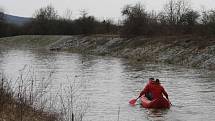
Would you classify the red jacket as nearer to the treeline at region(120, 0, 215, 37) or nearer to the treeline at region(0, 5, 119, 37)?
the treeline at region(120, 0, 215, 37)

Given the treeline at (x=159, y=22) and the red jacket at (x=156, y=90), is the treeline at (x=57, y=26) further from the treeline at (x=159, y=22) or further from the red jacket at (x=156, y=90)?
the red jacket at (x=156, y=90)

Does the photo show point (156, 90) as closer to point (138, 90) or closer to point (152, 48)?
point (138, 90)

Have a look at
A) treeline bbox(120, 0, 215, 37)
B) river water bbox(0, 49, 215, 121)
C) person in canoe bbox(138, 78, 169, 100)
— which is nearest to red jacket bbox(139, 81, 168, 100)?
person in canoe bbox(138, 78, 169, 100)

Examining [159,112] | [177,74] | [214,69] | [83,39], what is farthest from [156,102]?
[83,39]

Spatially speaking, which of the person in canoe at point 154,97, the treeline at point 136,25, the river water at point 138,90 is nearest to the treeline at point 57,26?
the treeline at point 136,25

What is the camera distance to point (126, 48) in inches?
2212

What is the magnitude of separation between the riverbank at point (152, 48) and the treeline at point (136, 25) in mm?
2812

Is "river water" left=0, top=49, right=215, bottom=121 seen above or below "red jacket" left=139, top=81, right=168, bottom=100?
below

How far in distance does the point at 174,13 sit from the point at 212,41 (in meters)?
30.3

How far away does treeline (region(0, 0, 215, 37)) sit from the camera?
2274 inches

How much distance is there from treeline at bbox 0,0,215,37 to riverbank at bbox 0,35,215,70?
281cm

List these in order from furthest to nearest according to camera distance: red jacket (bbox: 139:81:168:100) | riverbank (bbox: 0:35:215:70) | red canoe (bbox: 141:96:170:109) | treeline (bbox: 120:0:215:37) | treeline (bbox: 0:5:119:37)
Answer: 1. treeline (bbox: 0:5:119:37)
2. treeline (bbox: 120:0:215:37)
3. riverbank (bbox: 0:35:215:70)
4. red jacket (bbox: 139:81:168:100)
5. red canoe (bbox: 141:96:170:109)

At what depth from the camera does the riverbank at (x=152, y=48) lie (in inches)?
1617

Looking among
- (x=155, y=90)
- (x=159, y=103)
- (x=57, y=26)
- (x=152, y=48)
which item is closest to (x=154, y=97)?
(x=155, y=90)
